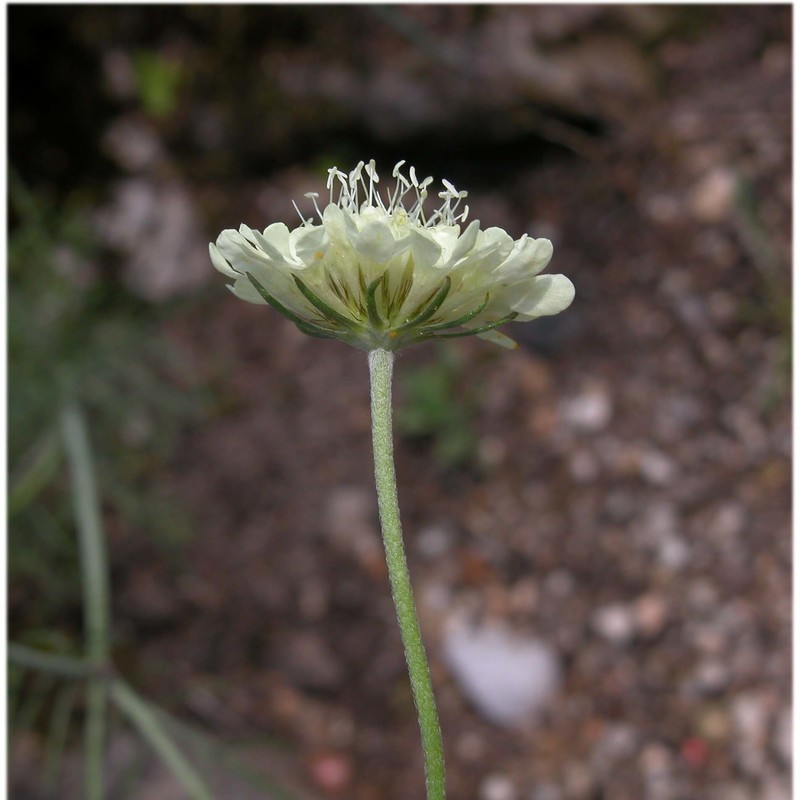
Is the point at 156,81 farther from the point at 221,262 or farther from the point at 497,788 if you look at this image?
the point at 221,262

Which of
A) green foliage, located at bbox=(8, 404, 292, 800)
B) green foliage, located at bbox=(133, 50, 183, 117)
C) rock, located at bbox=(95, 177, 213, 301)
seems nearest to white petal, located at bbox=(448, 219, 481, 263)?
green foliage, located at bbox=(8, 404, 292, 800)

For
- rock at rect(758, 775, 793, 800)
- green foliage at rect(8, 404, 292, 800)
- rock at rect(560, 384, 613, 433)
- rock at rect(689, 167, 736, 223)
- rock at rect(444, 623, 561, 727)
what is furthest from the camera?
rock at rect(689, 167, 736, 223)

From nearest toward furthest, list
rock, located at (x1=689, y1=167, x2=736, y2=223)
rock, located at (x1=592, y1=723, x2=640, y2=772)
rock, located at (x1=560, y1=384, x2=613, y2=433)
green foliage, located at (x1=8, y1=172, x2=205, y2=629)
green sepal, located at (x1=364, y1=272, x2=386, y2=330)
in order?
green sepal, located at (x1=364, y1=272, x2=386, y2=330) < rock, located at (x1=592, y1=723, x2=640, y2=772) < green foliage, located at (x1=8, y1=172, x2=205, y2=629) < rock, located at (x1=560, y1=384, x2=613, y2=433) < rock, located at (x1=689, y1=167, x2=736, y2=223)

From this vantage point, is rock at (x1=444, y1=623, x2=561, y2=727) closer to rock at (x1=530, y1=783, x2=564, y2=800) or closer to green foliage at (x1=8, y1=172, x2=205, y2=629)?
rock at (x1=530, y1=783, x2=564, y2=800)

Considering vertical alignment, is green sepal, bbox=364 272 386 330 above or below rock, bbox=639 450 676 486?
above

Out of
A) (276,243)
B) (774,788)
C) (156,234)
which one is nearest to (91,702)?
(276,243)

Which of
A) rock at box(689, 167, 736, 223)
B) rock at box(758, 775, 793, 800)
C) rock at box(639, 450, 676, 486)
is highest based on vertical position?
rock at box(689, 167, 736, 223)

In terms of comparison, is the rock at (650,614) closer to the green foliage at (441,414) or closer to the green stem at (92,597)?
the green foliage at (441,414)
